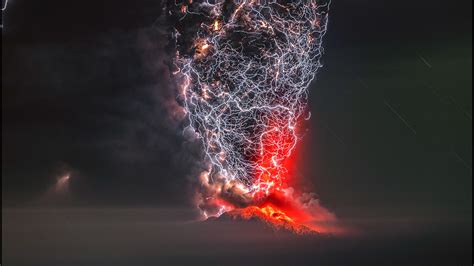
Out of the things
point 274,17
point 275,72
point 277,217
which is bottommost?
point 277,217

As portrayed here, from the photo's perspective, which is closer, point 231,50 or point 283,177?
point 231,50

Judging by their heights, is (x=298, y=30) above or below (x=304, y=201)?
above

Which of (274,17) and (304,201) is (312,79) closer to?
(274,17)

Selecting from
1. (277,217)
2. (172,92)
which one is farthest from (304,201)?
(172,92)
